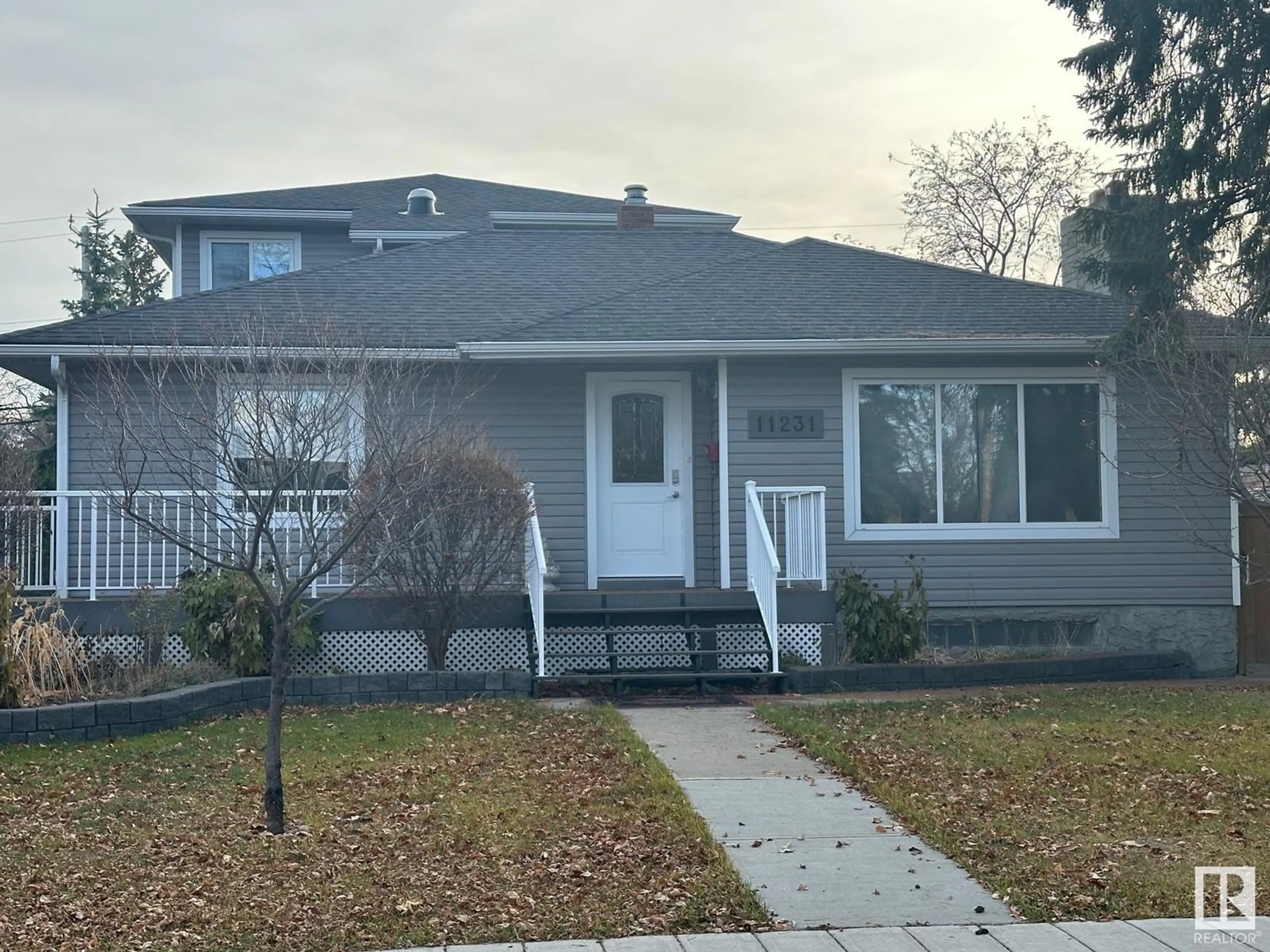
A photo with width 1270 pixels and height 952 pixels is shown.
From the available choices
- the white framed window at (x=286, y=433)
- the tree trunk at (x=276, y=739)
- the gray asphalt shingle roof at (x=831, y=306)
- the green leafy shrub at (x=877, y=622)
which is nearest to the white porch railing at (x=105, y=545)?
the white framed window at (x=286, y=433)

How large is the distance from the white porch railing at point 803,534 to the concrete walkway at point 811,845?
3.24m

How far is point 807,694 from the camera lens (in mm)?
11094

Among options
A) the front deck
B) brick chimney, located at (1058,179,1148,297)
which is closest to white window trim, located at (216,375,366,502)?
the front deck

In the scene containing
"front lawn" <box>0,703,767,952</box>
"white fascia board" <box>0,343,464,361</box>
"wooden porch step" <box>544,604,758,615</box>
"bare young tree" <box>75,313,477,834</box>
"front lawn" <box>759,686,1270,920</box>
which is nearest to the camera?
"front lawn" <box>0,703,767,952</box>

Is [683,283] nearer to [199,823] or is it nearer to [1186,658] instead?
[1186,658]

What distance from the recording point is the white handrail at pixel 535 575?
35.8ft

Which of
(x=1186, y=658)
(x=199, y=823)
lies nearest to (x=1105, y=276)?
(x=1186, y=658)

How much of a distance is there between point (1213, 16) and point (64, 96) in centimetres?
1249

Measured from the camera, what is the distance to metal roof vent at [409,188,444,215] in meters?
19.9

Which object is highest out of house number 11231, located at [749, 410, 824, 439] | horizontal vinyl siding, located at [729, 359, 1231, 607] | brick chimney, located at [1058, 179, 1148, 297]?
brick chimney, located at [1058, 179, 1148, 297]

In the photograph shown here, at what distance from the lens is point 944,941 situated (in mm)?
4969

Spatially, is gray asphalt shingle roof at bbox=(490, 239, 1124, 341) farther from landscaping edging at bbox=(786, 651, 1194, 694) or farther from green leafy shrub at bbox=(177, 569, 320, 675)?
green leafy shrub at bbox=(177, 569, 320, 675)

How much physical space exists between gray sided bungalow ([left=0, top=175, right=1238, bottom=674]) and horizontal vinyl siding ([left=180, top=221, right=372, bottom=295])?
4.77 metres

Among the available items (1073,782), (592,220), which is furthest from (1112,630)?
(592,220)
